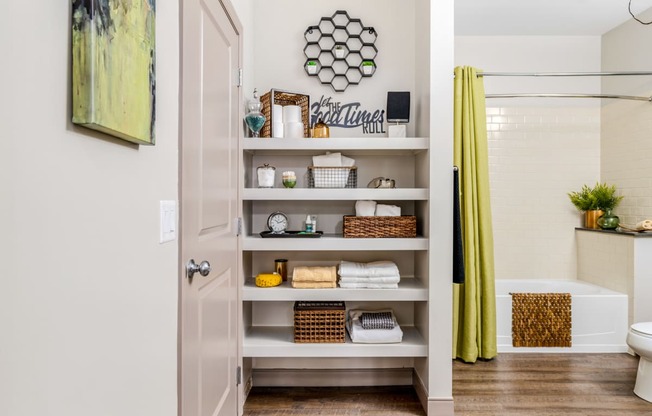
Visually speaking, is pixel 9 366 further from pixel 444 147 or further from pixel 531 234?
pixel 531 234

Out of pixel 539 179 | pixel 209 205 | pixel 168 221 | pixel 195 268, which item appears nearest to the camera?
pixel 168 221

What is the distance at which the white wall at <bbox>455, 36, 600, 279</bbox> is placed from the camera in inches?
160

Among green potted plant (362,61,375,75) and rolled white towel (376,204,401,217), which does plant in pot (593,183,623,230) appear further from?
green potted plant (362,61,375,75)

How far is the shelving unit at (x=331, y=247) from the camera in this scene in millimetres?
2477

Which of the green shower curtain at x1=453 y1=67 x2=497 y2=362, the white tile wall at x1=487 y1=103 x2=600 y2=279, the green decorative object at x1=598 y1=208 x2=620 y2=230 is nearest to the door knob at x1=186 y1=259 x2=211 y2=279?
the green shower curtain at x1=453 y1=67 x2=497 y2=362

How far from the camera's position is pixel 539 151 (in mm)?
4074

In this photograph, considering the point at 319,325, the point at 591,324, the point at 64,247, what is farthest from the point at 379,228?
the point at 591,324

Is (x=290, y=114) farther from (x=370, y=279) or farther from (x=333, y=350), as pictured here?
(x=333, y=350)

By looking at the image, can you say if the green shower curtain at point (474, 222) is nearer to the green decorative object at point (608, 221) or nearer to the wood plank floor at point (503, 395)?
the wood plank floor at point (503, 395)

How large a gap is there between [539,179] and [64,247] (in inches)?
162

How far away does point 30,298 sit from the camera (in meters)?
0.68

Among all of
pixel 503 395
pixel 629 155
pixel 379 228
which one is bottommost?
pixel 503 395

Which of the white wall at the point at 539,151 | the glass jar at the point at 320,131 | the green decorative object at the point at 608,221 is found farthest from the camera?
the white wall at the point at 539,151

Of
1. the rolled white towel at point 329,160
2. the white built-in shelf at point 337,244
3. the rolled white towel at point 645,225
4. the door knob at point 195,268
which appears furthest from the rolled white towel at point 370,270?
the rolled white towel at point 645,225
